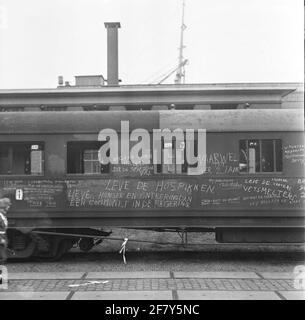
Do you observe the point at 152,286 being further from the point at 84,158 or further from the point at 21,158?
the point at 21,158

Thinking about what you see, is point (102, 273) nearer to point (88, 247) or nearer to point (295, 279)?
point (88, 247)

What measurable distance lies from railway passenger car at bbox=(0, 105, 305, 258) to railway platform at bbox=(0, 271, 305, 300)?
47.5 inches

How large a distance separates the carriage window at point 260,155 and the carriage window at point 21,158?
3.76 metres

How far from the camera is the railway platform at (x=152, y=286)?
7.19m

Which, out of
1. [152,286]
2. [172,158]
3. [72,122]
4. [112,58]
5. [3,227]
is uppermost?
[112,58]

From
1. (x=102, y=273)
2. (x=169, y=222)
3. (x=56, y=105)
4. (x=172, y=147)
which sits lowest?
(x=102, y=273)

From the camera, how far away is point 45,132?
34.2ft

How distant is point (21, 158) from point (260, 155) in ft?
14.6

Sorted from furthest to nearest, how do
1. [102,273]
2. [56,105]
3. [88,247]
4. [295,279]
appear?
[56,105] → [88,247] → [102,273] → [295,279]

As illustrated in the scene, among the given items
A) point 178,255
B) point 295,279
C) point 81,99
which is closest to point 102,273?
point 178,255

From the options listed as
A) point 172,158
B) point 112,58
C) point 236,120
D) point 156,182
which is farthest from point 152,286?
point 112,58

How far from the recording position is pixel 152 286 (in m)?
7.93

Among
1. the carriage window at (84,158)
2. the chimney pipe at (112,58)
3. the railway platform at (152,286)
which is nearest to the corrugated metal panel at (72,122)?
the carriage window at (84,158)

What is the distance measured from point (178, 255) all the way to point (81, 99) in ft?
36.6
